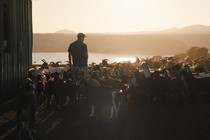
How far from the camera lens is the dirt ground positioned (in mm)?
11477

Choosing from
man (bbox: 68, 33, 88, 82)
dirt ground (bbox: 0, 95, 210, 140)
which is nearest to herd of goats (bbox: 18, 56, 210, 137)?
man (bbox: 68, 33, 88, 82)

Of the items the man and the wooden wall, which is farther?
the wooden wall

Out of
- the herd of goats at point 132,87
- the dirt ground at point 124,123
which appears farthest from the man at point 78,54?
the dirt ground at point 124,123

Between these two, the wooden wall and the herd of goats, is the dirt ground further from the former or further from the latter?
the wooden wall

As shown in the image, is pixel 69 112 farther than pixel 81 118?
Yes

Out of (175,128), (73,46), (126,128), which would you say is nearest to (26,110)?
(126,128)

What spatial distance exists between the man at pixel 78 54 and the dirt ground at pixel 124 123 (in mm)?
1621

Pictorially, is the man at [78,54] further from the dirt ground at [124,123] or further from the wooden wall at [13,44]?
the wooden wall at [13,44]

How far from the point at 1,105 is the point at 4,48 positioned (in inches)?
121

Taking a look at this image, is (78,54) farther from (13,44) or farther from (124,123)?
(13,44)

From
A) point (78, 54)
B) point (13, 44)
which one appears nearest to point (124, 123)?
point (78, 54)

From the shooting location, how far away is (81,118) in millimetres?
13984

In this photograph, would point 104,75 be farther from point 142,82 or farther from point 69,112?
point 69,112

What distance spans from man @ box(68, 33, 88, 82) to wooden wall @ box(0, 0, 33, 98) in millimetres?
4029
